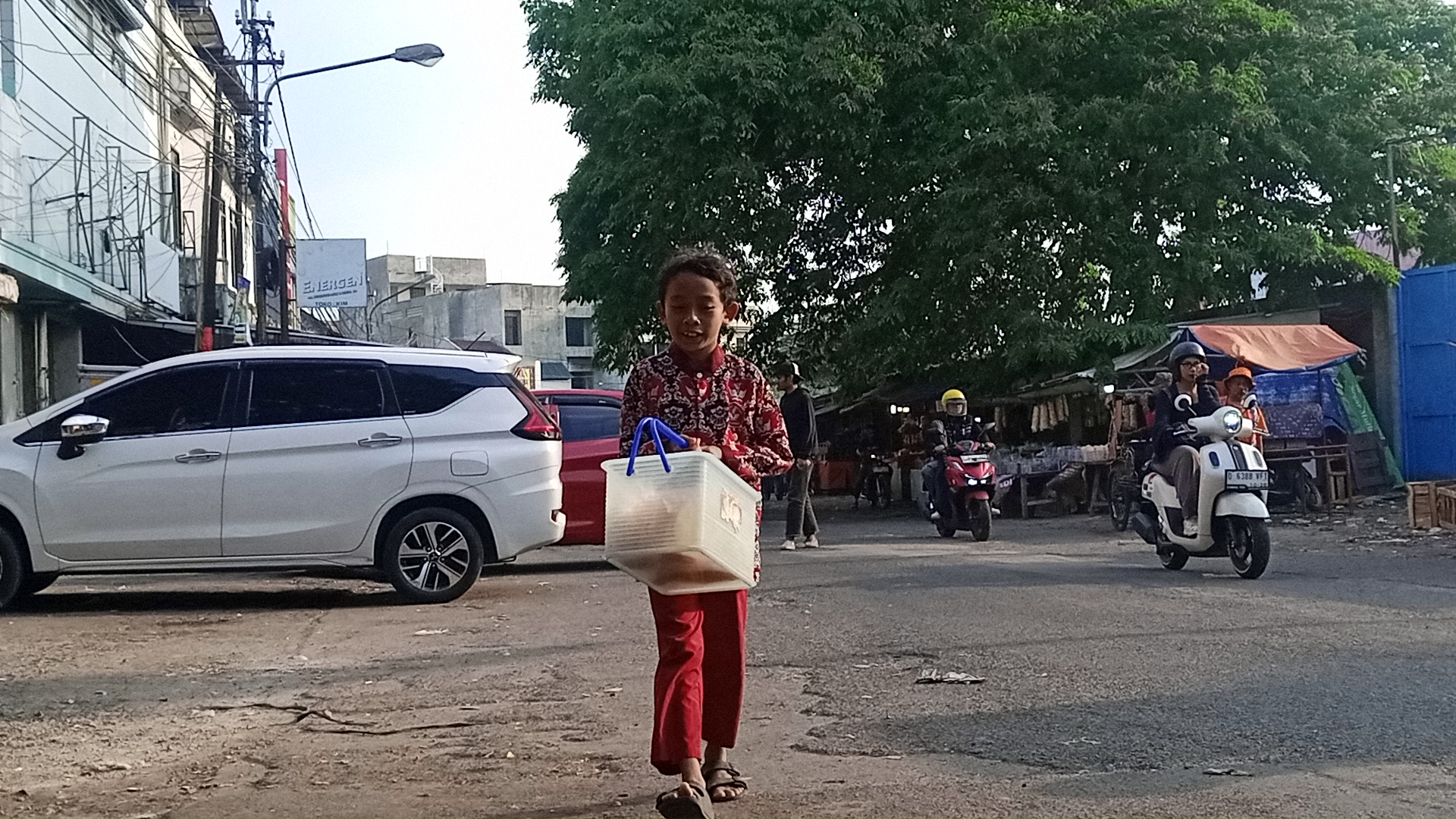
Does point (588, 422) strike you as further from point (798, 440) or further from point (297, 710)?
point (297, 710)

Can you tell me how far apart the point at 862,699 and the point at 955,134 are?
1672 cm

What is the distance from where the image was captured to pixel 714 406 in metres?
4.59

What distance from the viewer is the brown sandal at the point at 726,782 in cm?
448

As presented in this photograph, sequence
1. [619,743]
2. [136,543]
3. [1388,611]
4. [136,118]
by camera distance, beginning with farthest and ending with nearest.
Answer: [136,118] < [136,543] < [1388,611] < [619,743]

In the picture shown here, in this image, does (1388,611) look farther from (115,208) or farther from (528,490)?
(115,208)

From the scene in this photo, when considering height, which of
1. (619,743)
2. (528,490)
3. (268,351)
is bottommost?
(619,743)

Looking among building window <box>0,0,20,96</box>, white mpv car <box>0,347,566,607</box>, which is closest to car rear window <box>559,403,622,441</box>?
white mpv car <box>0,347,566,607</box>

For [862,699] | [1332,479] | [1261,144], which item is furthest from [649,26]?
[862,699]

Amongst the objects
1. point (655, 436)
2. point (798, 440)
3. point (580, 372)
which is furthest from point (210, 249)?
point (580, 372)

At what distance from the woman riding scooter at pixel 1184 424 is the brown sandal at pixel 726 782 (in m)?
Result: 7.31

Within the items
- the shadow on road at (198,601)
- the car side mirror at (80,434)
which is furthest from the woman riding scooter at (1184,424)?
the car side mirror at (80,434)

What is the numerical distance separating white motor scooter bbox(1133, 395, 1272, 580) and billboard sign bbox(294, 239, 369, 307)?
1034 inches

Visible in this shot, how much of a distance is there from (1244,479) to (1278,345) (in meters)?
9.58

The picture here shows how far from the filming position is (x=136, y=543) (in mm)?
10328
